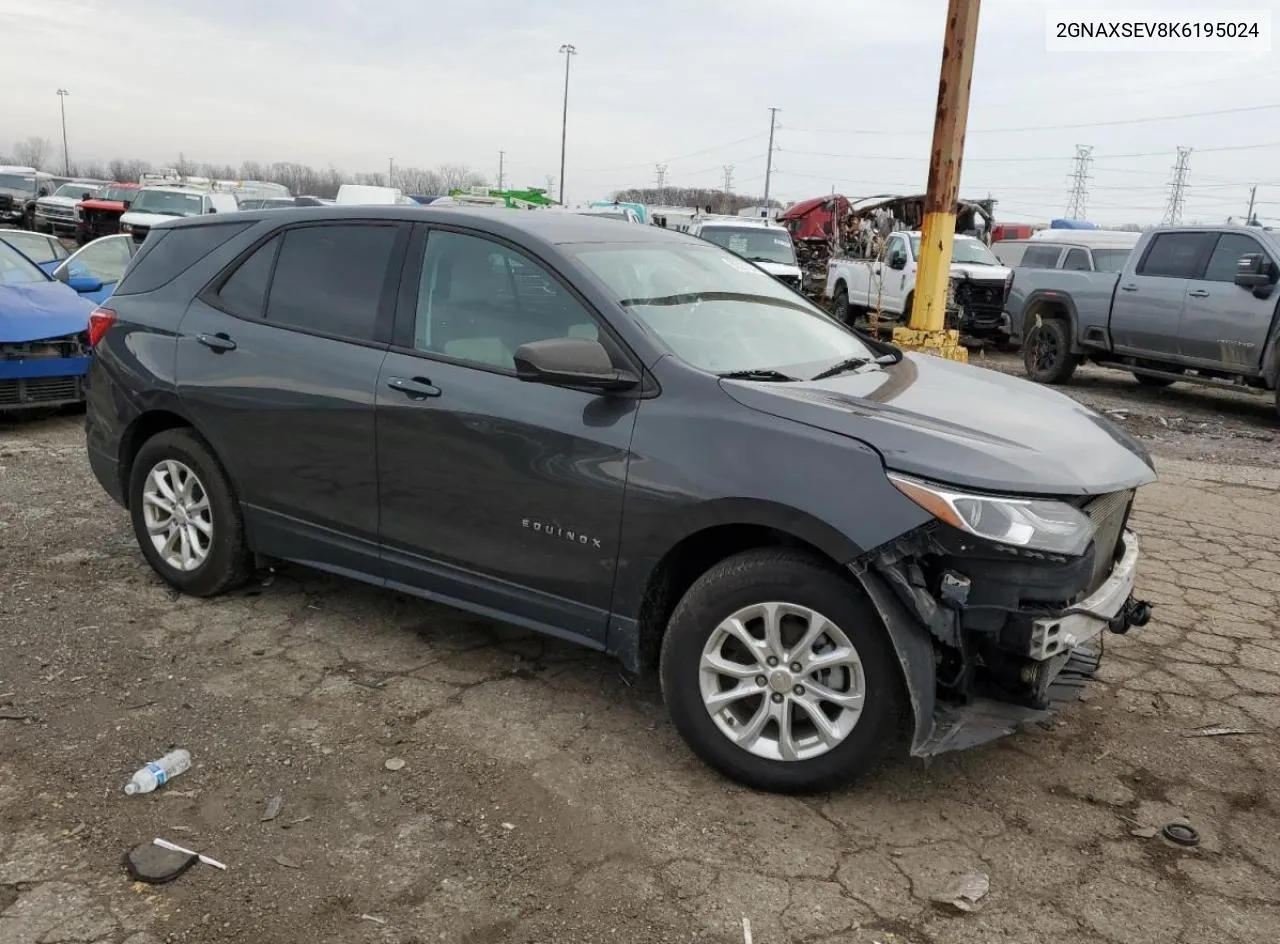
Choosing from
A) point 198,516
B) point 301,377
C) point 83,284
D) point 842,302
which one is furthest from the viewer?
point 842,302

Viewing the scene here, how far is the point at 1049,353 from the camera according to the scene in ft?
41.2

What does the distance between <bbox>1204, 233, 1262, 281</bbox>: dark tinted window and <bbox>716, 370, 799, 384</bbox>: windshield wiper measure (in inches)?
351

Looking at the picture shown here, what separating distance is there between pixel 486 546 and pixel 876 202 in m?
21.6

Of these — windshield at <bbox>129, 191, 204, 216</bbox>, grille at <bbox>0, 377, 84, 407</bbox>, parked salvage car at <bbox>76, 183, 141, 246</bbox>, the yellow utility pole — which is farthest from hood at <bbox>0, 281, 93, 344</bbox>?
parked salvage car at <bbox>76, 183, 141, 246</bbox>

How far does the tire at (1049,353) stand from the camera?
40.4 feet

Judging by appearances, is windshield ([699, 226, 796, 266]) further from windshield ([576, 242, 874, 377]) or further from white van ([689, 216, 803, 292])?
windshield ([576, 242, 874, 377])

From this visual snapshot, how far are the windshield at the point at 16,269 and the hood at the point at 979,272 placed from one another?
12459mm

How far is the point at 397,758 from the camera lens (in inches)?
129

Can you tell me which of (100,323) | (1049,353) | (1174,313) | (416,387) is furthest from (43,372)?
(1049,353)

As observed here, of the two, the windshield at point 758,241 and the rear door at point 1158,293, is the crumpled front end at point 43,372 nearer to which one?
the rear door at point 1158,293

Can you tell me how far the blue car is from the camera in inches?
290

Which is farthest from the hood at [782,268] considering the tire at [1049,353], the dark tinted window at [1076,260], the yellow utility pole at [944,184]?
the yellow utility pole at [944,184]

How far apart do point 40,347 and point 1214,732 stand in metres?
7.91

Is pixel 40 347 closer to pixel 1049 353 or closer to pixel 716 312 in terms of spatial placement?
pixel 716 312
